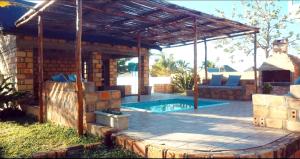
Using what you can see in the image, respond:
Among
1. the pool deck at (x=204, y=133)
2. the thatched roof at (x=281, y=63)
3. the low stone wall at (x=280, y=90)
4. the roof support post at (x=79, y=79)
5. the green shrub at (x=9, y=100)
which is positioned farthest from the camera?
the thatched roof at (x=281, y=63)

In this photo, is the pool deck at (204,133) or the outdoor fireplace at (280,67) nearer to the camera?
the pool deck at (204,133)

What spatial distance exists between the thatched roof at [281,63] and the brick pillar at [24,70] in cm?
1650

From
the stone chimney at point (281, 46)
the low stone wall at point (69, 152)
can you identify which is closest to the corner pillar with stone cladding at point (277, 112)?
the low stone wall at point (69, 152)

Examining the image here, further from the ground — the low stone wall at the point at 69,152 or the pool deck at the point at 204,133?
the pool deck at the point at 204,133

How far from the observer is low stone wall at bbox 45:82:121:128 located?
6.40 metres

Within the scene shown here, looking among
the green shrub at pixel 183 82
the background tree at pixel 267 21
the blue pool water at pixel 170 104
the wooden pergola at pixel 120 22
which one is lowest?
the blue pool water at pixel 170 104

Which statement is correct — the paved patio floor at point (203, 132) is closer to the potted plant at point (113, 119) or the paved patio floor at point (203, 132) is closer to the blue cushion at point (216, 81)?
the potted plant at point (113, 119)

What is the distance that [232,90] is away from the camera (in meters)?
12.6

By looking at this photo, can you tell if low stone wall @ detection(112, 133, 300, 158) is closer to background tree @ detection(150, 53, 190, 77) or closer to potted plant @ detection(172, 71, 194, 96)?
potted plant @ detection(172, 71, 194, 96)

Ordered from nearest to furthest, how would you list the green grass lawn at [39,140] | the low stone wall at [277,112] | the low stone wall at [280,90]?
the green grass lawn at [39,140] < the low stone wall at [277,112] < the low stone wall at [280,90]

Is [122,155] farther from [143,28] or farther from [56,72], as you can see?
[56,72]

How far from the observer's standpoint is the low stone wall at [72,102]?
21.0ft

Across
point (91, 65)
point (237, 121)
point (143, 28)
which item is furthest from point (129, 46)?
point (237, 121)

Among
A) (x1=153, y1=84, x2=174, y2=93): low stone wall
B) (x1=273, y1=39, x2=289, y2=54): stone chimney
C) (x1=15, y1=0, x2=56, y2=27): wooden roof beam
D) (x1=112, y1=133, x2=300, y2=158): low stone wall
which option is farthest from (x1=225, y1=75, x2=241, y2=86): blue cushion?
(x1=15, y1=0, x2=56, y2=27): wooden roof beam
